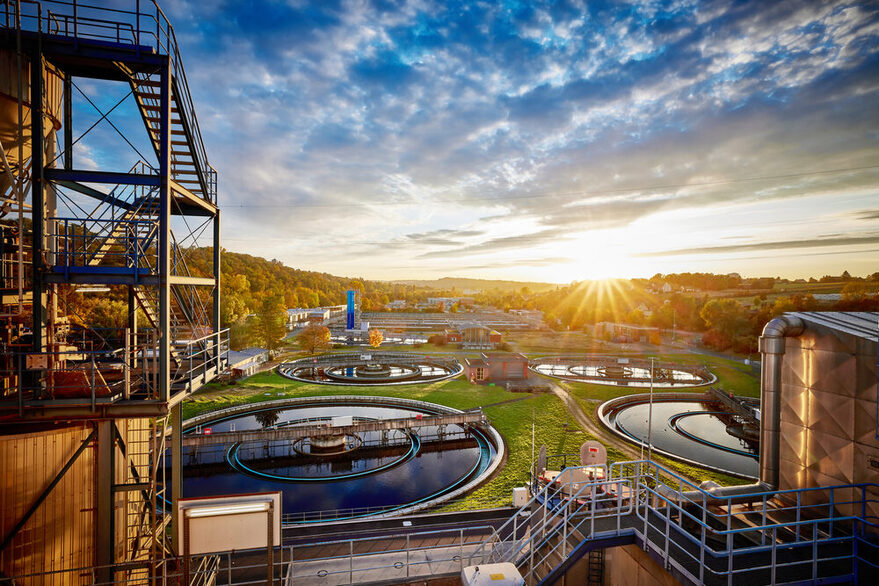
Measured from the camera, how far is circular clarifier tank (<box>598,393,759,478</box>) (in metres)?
23.0

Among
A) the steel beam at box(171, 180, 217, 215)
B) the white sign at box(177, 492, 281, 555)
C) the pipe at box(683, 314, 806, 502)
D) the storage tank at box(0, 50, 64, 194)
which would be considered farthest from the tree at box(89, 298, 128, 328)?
the pipe at box(683, 314, 806, 502)

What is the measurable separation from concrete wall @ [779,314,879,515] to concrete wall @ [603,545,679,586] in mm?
4742

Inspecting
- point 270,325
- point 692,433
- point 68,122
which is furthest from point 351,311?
point 68,122

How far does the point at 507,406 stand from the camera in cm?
3069

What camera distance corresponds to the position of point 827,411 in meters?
8.95

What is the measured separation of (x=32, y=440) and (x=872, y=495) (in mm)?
16296

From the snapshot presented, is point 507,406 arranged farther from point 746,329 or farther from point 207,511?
point 746,329

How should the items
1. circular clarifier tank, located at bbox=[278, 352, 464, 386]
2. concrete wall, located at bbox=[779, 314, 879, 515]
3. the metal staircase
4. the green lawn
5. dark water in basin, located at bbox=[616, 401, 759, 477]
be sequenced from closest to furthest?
the metal staircase < concrete wall, located at bbox=[779, 314, 879, 515] < the green lawn < dark water in basin, located at bbox=[616, 401, 759, 477] < circular clarifier tank, located at bbox=[278, 352, 464, 386]

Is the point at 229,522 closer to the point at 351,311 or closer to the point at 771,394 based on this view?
the point at 771,394

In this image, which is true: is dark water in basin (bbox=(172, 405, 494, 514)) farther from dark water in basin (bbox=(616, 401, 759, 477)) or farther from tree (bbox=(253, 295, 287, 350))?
tree (bbox=(253, 295, 287, 350))

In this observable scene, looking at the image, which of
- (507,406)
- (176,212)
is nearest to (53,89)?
(176,212)

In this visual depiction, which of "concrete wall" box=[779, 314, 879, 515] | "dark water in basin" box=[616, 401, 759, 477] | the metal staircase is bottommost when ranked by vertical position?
"dark water in basin" box=[616, 401, 759, 477]

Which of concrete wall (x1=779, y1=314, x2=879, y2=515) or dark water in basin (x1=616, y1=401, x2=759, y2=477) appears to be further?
dark water in basin (x1=616, y1=401, x2=759, y2=477)

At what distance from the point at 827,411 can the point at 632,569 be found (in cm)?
560
